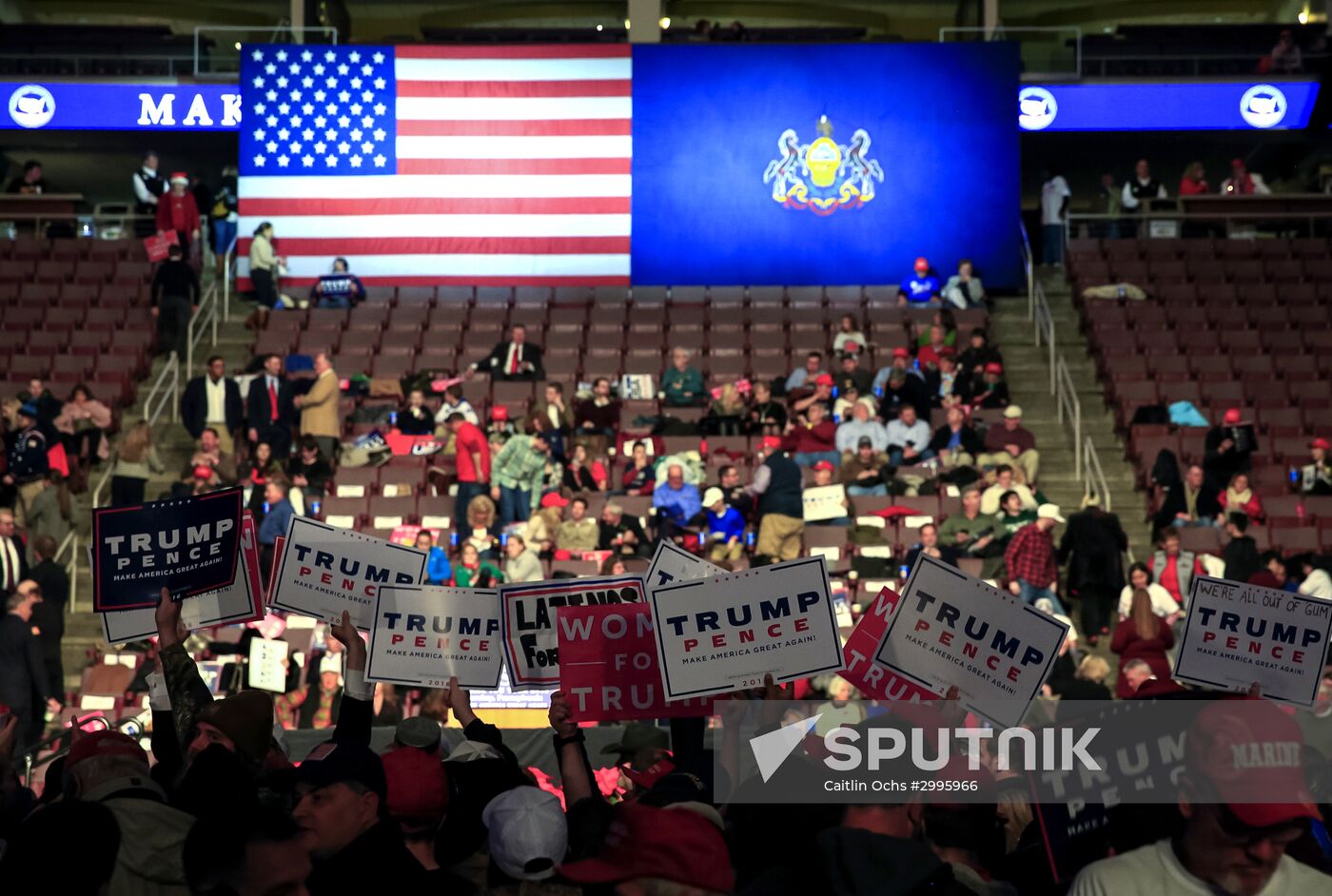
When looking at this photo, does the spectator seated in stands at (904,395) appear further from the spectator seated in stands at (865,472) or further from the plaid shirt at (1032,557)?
the plaid shirt at (1032,557)

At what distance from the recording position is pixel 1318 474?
51.8ft

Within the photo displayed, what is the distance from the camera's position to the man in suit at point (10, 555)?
13.1 metres

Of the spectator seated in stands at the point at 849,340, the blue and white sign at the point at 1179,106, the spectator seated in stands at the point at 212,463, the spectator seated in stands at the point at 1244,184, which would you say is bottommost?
the spectator seated in stands at the point at 212,463

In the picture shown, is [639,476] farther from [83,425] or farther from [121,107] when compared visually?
[121,107]

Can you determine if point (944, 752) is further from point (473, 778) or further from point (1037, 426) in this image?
point (1037, 426)

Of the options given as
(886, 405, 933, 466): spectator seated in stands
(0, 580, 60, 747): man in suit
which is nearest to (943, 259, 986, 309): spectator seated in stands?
(886, 405, 933, 466): spectator seated in stands

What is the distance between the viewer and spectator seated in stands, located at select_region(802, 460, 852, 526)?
1509 cm

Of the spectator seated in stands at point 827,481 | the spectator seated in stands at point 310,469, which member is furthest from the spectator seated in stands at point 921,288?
the spectator seated in stands at point 310,469

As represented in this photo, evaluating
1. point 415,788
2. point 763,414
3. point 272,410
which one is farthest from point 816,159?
point 415,788

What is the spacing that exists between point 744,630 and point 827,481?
9.42 m

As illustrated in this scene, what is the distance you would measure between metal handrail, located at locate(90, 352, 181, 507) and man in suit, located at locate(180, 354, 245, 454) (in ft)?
Result: 1.43

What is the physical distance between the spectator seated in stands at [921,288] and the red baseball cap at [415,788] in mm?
15833

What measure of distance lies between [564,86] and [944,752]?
17245mm

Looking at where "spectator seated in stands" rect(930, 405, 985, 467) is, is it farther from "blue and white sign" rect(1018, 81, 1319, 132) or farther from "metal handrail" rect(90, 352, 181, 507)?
"blue and white sign" rect(1018, 81, 1319, 132)
